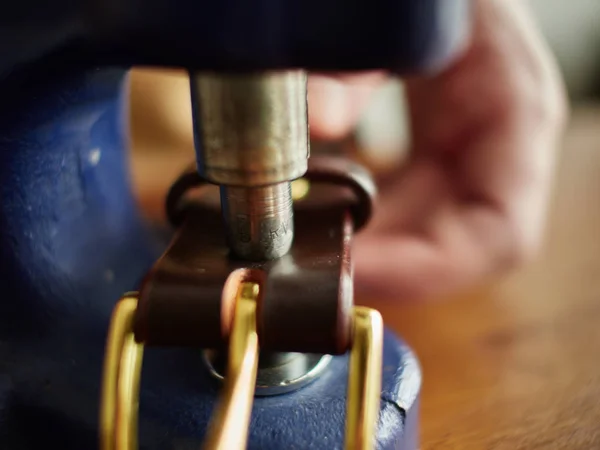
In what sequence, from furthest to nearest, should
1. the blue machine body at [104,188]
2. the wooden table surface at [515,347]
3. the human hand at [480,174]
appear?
the human hand at [480,174], the wooden table surface at [515,347], the blue machine body at [104,188]

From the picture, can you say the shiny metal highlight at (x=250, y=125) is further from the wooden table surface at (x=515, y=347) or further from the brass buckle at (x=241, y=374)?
the wooden table surface at (x=515, y=347)

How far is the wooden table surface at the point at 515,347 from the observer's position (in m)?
0.31

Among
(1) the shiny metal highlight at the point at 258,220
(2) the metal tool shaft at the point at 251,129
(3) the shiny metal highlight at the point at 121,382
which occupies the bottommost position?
(3) the shiny metal highlight at the point at 121,382

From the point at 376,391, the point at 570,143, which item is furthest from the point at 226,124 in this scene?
the point at 570,143

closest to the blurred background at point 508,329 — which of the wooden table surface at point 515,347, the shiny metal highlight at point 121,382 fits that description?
the wooden table surface at point 515,347

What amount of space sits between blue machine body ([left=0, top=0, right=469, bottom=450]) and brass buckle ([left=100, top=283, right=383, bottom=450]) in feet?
0.11

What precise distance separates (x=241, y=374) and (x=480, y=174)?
0.28 metres

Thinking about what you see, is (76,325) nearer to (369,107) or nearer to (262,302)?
(262,302)

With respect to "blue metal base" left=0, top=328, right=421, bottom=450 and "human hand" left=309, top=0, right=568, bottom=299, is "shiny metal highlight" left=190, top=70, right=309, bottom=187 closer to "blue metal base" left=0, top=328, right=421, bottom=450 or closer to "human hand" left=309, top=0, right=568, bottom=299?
"blue metal base" left=0, top=328, right=421, bottom=450

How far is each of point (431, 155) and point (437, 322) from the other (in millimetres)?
137

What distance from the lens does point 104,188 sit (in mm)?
304

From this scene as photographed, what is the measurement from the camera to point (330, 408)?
9.3 inches

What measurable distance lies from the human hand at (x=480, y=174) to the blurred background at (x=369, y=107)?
12 centimetres

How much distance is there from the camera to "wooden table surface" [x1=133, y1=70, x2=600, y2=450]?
306mm
